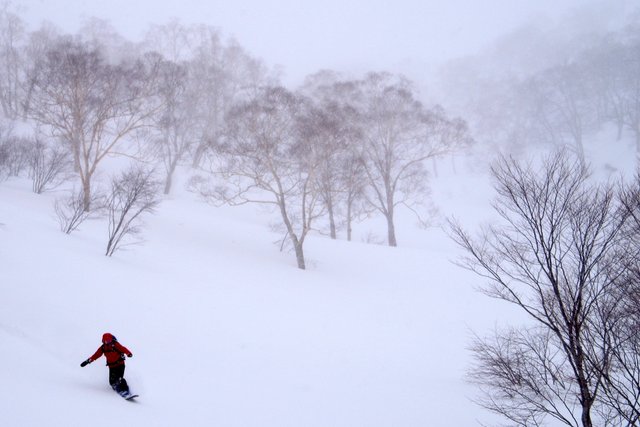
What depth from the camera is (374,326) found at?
29.8ft

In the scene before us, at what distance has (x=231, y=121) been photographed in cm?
1299

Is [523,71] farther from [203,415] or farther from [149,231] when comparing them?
[203,415]

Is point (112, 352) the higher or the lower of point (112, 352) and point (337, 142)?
the lower

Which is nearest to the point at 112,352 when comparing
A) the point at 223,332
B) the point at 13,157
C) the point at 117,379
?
the point at 117,379

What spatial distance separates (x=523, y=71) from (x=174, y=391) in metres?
57.0

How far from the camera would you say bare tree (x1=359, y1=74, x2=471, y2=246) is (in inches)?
683

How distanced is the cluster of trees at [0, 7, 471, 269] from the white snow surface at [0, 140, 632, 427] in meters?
2.55

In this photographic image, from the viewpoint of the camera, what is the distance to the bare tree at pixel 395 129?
17.3 metres

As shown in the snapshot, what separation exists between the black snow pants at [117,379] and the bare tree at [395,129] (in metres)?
14.4

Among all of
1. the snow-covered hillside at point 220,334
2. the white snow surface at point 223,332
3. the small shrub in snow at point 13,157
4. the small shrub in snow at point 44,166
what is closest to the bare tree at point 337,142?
the white snow surface at point 223,332

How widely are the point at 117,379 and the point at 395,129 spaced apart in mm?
16755

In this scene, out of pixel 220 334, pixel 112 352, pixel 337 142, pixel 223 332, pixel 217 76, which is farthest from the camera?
pixel 217 76

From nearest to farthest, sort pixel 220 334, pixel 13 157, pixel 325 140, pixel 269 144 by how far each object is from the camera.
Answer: pixel 220 334 < pixel 325 140 < pixel 269 144 < pixel 13 157

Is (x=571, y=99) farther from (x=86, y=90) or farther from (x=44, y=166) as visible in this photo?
(x=44, y=166)
